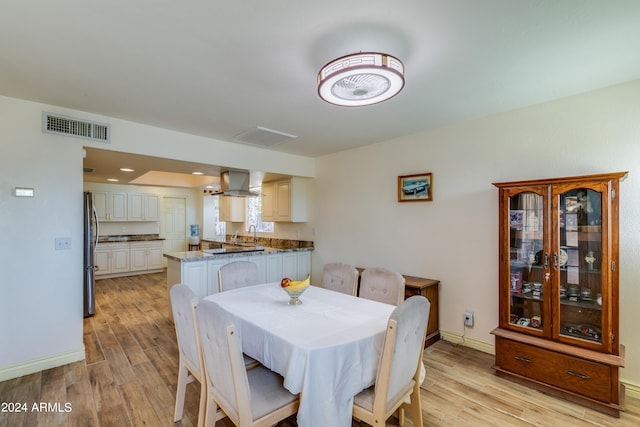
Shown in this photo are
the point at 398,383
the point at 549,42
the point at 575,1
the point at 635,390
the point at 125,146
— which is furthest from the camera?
the point at 125,146

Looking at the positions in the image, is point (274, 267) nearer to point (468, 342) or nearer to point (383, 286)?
point (383, 286)

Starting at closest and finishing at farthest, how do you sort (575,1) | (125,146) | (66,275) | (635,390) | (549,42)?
Answer: 1. (575,1)
2. (549,42)
3. (635,390)
4. (66,275)
5. (125,146)

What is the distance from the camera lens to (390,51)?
5.83 ft

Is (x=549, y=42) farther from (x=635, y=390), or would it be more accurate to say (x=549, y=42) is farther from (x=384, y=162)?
(x=635, y=390)

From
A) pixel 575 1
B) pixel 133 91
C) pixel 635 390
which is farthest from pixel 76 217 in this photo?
pixel 635 390

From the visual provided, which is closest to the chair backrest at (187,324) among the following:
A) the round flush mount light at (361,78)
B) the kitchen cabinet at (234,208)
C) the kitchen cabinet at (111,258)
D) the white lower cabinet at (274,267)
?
the round flush mount light at (361,78)

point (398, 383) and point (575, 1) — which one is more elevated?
point (575, 1)

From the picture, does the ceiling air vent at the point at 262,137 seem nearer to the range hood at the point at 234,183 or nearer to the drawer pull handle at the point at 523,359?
the range hood at the point at 234,183

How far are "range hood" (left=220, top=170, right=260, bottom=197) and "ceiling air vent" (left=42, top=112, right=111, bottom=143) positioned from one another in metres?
1.65

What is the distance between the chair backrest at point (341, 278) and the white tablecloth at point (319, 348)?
2.21 ft

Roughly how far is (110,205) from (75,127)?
4.58 m

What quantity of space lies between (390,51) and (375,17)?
328mm

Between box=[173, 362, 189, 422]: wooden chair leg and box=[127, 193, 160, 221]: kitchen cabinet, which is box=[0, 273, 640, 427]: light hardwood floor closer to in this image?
box=[173, 362, 189, 422]: wooden chair leg

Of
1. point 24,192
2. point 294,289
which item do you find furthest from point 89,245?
point 294,289
